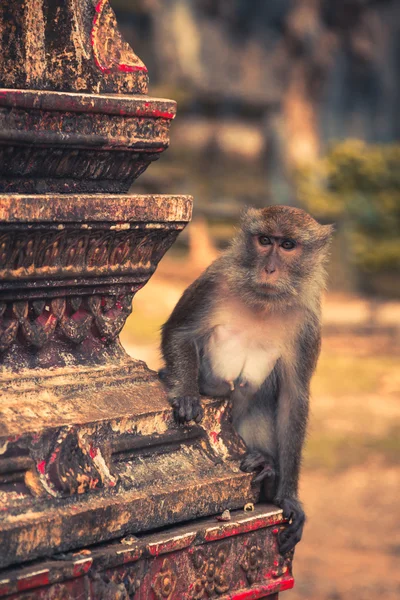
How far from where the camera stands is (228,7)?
2273 centimetres

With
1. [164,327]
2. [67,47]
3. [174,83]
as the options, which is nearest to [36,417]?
[67,47]

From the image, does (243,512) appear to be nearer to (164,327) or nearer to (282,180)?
(164,327)

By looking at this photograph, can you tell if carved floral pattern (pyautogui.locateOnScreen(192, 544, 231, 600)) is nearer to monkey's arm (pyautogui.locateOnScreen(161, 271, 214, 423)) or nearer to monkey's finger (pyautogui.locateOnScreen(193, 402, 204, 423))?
monkey's finger (pyautogui.locateOnScreen(193, 402, 204, 423))

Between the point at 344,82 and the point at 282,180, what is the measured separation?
4.61 m

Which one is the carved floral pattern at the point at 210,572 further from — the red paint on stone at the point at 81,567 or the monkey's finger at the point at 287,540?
the red paint on stone at the point at 81,567

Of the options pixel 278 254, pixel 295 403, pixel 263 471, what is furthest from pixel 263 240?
pixel 263 471

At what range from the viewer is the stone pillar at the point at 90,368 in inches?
95.0

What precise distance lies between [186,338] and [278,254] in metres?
0.57

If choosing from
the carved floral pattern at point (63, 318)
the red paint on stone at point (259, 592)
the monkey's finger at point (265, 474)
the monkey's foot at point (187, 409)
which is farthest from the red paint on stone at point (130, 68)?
the red paint on stone at point (259, 592)

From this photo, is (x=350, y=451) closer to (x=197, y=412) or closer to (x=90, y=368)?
(x=197, y=412)

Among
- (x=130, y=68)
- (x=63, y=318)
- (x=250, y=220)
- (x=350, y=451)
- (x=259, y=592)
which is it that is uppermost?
(x=130, y=68)

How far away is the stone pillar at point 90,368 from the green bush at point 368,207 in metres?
14.6

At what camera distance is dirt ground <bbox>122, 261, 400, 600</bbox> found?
23.5 ft

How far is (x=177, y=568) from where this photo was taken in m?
2.61
